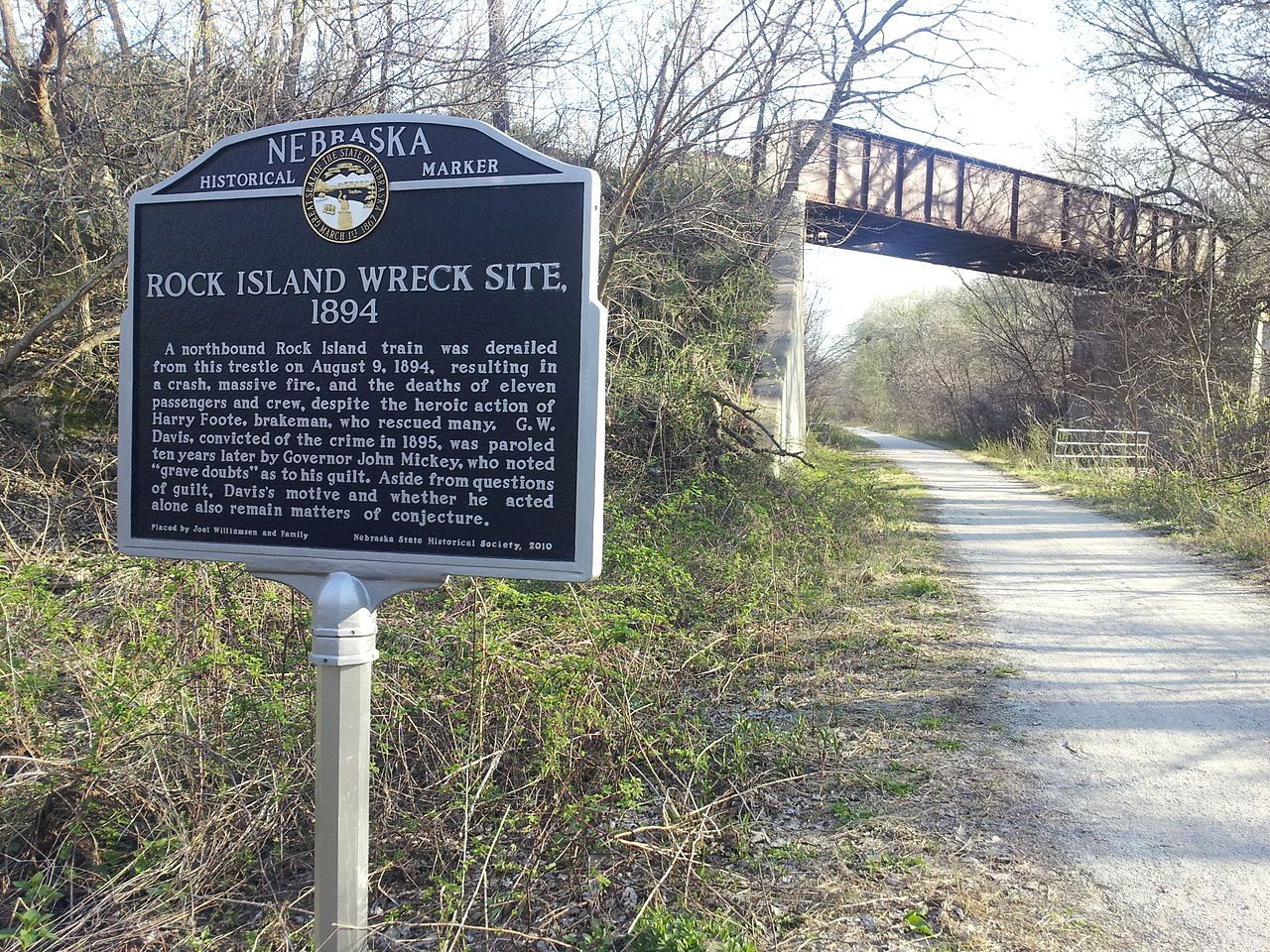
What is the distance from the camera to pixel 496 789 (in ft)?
13.3

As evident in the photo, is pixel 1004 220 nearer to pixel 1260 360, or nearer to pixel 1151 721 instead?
pixel 1260 360

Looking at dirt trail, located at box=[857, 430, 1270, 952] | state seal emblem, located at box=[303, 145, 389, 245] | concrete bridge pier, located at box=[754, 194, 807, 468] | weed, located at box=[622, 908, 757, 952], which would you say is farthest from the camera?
concrete bridge pier, located at box=[754, 194, 807, 468]

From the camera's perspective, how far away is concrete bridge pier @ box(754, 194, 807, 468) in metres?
13.3

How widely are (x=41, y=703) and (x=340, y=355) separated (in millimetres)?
A: 2588

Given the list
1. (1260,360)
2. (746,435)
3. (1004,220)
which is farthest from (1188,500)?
(1004,220)

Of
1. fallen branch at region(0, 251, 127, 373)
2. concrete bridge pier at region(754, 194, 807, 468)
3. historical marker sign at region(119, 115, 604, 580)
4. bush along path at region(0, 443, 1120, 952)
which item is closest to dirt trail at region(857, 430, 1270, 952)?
bush along path at region(0, 443, 1120, 952)

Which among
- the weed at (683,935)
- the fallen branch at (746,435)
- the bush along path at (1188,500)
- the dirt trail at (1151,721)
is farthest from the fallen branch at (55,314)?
the bush along path at (1188,500)

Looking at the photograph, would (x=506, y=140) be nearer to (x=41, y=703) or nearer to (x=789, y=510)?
(x=41, y=703)

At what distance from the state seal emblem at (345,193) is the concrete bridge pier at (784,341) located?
10324mm

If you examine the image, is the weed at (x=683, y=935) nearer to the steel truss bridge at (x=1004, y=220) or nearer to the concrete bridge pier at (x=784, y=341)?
the concrete bridge pier at (x=784, y=341)

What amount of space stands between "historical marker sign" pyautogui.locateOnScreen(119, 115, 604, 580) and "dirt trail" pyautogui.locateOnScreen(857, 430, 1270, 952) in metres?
2.56

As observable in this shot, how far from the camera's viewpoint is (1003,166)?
2289 centimetres

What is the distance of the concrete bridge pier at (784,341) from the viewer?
13.3 meters

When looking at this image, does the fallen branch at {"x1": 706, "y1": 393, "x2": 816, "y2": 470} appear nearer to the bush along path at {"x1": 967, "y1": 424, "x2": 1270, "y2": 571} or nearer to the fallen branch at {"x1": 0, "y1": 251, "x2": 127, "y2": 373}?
the bush along path at {"x1": 967, "y1": 424, "x2": 1270, "y2": 571}
